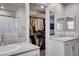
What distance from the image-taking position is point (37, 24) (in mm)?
1445

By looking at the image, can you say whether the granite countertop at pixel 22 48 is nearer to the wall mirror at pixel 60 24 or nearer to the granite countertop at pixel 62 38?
the granite countertop at pixel 62 38

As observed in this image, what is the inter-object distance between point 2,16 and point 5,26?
15cm

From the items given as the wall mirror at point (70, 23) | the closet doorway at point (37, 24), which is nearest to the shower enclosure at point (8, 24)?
the closet doorway at point (37, 24)

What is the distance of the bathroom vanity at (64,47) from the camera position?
1460 mm

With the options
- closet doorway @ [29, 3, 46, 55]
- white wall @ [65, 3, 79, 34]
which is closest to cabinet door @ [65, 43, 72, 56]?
white wall @ [65, 3, 79, 34]

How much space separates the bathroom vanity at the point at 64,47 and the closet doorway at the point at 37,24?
0.17 meters

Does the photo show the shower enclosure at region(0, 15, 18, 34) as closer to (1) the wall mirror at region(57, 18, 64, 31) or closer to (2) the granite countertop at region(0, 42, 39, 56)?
(2) the granite countertop at region(0, 42, 39, 56)

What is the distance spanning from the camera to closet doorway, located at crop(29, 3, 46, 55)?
4.74 feet

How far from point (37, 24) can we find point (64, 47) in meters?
0.54

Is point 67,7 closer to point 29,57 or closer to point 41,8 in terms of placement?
point 41,8

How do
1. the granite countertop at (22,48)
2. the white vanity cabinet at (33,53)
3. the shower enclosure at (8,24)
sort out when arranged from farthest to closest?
the shower enclosure at (8,24)
the white vanity cabinet at (33,53)
the granite countertop at (22,48)

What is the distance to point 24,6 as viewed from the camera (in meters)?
1.50

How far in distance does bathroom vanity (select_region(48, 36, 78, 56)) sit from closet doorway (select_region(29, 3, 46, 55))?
0.17 metres

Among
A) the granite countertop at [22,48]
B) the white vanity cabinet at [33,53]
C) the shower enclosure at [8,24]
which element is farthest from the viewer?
the shower enclosure at [8,24]
